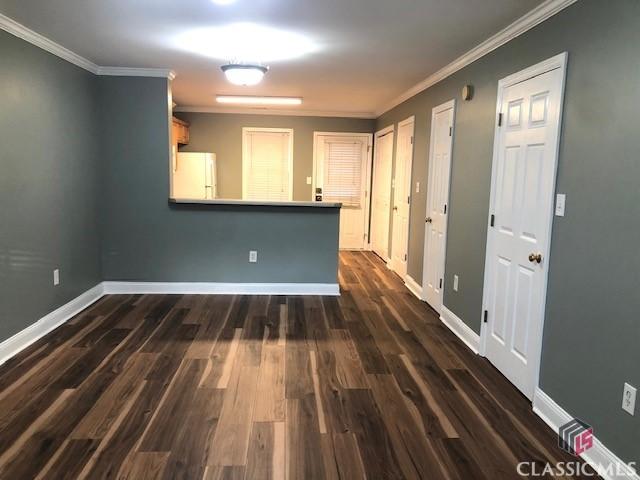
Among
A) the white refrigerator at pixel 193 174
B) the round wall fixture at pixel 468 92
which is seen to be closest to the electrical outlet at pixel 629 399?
the round wall fixture at pixel 468 92

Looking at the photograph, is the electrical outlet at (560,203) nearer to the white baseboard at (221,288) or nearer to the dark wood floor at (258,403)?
the dark wood floor at (258,403)

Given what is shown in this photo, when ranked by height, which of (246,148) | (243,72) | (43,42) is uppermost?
(43,42)

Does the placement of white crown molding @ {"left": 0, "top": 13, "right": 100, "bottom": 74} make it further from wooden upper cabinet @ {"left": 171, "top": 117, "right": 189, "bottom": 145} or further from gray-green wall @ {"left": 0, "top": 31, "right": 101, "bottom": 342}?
wooden upper cabinet @ {"left": 171, "top": 117, "right": 189, "bottom": 145}

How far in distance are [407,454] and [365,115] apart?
6.34 metres

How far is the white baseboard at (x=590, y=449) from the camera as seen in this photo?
6.52 feet

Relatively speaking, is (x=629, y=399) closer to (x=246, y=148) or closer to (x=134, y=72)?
(x=134, y=72)

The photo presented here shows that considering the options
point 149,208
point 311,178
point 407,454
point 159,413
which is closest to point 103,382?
point 159,413

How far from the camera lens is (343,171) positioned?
7.91m

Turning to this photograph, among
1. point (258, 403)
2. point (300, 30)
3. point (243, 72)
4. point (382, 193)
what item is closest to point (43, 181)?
point (243, 72)

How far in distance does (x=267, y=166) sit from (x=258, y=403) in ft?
18.1

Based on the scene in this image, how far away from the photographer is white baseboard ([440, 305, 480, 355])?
3605 millimetres

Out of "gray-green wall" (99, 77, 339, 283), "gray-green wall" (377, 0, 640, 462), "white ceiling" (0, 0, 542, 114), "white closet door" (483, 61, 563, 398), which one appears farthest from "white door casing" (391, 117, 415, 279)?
"gray-green wall" (377, 0, 640, 462)

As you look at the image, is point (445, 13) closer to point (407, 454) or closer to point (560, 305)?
point (560, 305)

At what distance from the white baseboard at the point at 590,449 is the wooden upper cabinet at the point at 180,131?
5774 millimetres
